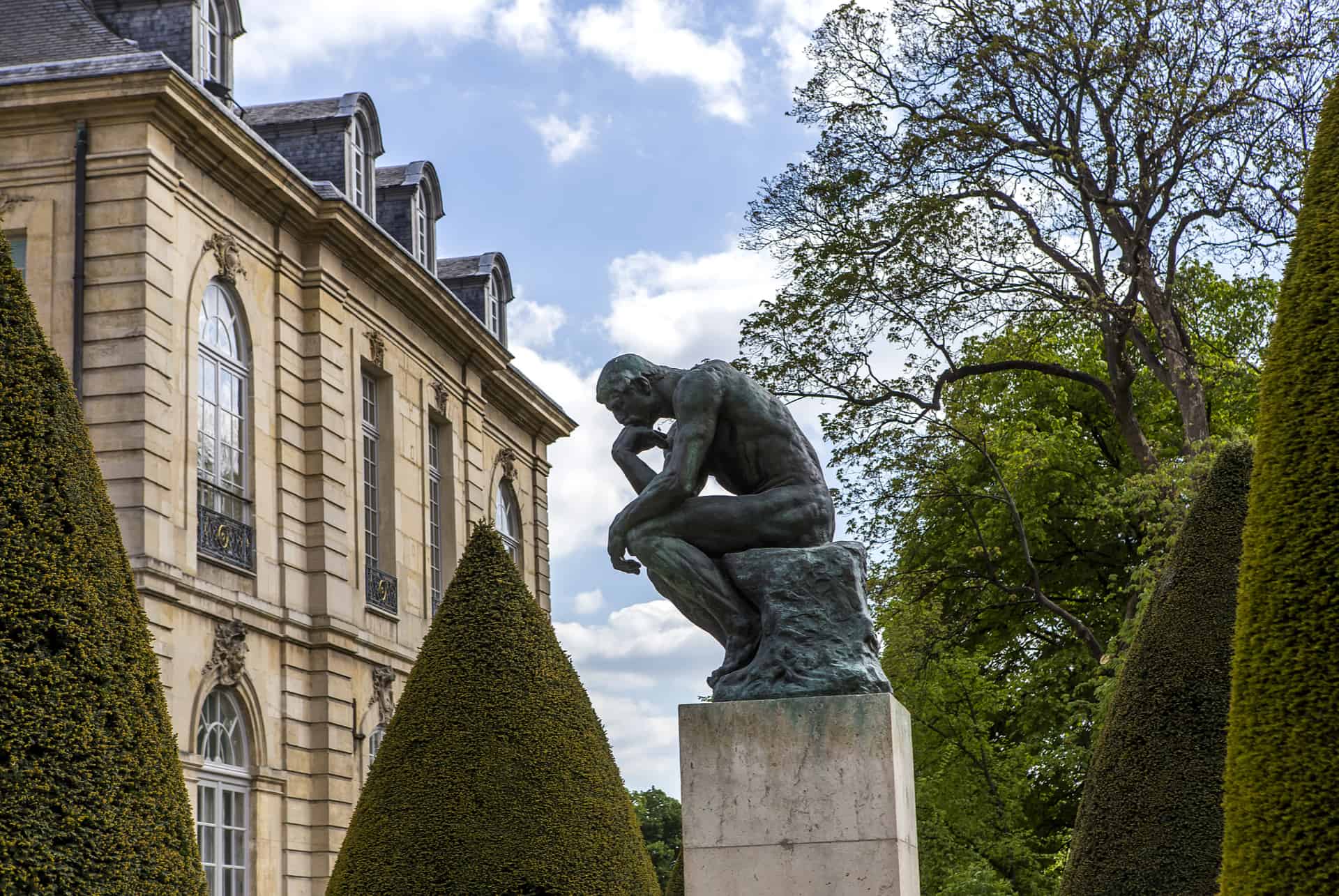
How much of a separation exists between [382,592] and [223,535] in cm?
510

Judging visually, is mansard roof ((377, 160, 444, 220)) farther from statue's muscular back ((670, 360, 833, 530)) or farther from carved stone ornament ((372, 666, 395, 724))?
statue's muscular back ((670, 360, 833, 530))

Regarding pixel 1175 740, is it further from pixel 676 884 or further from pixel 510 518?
pixel 510 518

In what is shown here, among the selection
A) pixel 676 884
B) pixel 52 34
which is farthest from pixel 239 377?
pixel 676 884

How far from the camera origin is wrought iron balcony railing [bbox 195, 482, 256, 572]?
67.8 ft

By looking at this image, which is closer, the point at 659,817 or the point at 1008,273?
the point at 1008,273

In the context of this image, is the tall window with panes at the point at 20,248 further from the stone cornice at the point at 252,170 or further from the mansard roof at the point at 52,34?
the mansard roof at the point at 52,34

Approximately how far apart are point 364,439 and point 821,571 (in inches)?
731

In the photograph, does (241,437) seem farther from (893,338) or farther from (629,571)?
(629,571)

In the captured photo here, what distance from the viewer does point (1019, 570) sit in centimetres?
2911

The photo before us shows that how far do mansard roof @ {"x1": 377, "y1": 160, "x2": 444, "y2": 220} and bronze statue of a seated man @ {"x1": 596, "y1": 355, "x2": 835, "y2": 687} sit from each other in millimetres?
22012

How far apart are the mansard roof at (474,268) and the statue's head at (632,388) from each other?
2589 centimetres

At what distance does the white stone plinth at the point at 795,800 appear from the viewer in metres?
7.91

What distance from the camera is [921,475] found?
74.9 feet

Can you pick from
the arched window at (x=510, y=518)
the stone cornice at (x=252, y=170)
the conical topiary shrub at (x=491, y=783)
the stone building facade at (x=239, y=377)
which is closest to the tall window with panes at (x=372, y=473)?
the stone building facade at (x=239, y=377)
